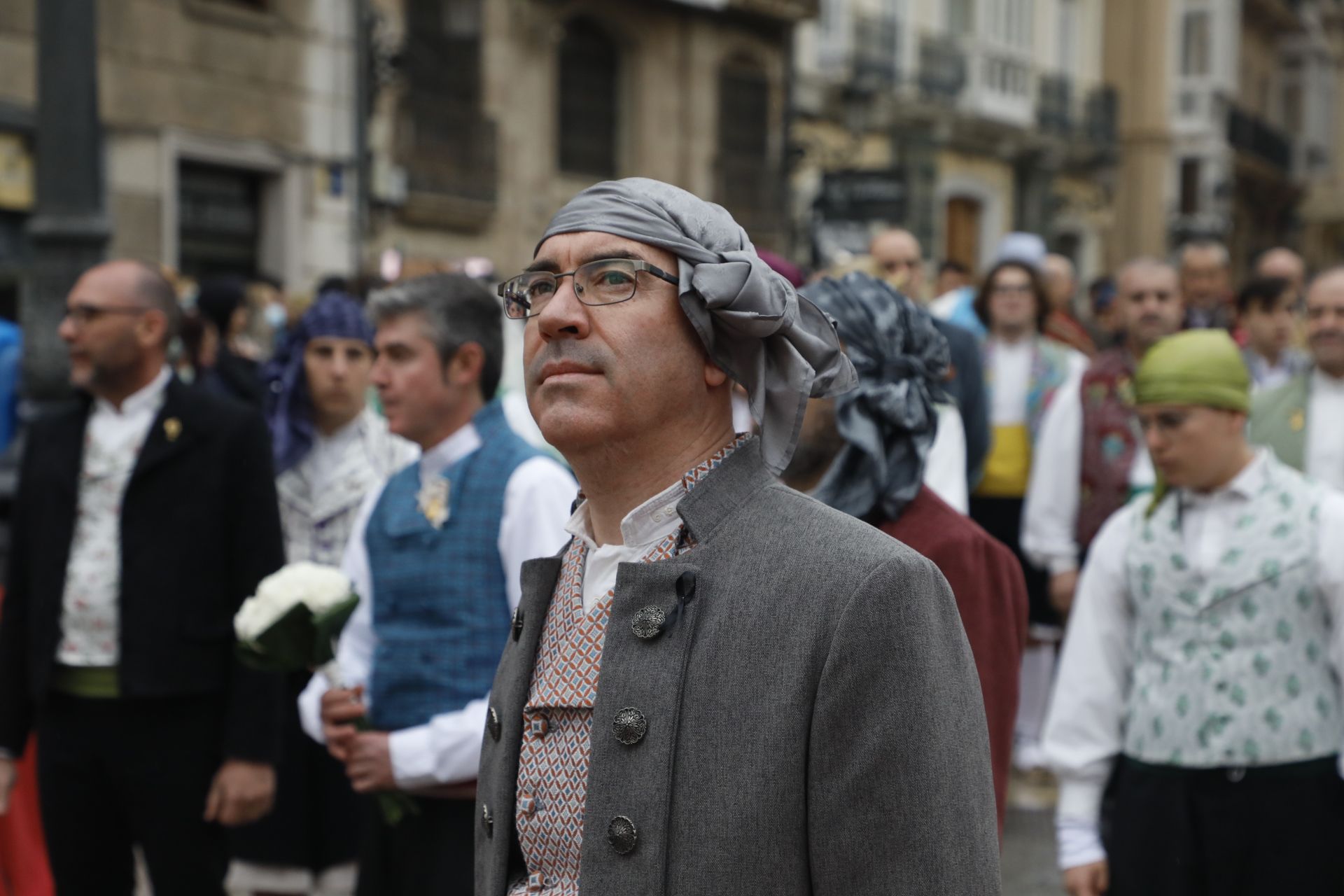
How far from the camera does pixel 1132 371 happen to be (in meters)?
6.86

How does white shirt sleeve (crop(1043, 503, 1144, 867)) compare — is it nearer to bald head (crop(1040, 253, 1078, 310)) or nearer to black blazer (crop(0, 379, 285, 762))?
black blazer (crop(0, 379, 285, 762))

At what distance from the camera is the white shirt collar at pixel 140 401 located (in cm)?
475

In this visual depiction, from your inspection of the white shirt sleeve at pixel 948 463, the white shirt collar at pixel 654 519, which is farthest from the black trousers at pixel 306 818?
the white shirt collar at pixel 654 519

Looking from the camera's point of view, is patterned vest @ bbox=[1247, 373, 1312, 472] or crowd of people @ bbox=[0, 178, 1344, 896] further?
patterned vest @ bbox=[1247, 373, 1312, 472]

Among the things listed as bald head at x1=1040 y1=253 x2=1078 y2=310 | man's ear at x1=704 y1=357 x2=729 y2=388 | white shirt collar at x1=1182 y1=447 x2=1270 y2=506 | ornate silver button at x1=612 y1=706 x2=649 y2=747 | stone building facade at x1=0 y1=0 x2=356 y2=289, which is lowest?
ornate silver button at x1=612 y1=706 x2=649 y2=747

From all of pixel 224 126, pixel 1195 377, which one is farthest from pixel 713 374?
pixel 224 126

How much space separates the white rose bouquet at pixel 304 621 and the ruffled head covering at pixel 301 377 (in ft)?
5.14

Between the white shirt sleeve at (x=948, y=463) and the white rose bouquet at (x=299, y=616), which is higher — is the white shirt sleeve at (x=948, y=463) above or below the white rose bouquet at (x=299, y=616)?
above

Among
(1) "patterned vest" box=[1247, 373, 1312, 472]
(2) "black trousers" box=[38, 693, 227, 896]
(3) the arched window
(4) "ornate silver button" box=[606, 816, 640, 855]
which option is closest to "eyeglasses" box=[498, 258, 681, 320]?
(4) "ornate silver button" box=[606, 816, 640, 855]

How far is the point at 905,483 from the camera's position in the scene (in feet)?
11.6

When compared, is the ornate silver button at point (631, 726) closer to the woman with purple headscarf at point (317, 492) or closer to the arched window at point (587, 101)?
the woman with purple headscarf at point (317, 492)

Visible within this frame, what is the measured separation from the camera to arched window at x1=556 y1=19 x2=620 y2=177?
63.1ft

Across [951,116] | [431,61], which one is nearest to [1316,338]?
[431,61]

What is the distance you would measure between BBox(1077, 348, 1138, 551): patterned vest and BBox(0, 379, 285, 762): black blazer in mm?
3555
